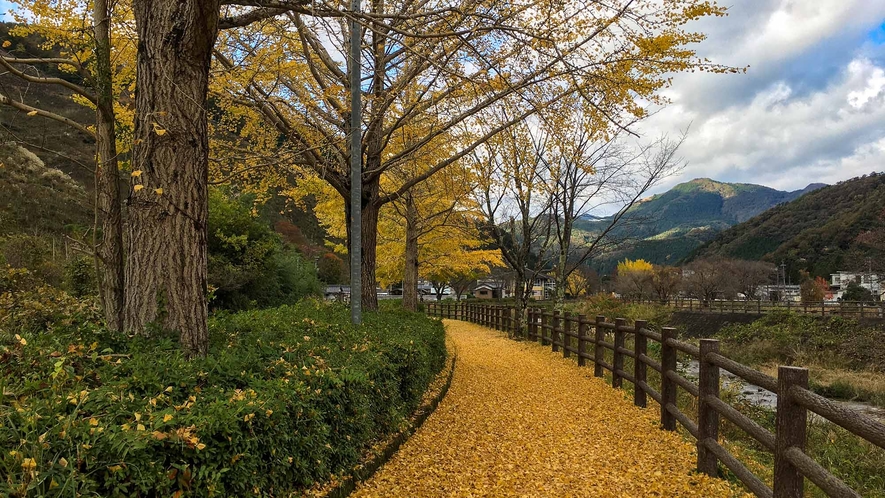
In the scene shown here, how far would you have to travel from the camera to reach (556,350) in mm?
13477

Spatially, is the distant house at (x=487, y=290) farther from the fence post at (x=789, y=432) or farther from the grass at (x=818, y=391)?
the fence post at (x=789, y=432)

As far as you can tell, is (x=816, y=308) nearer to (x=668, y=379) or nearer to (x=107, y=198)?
(x=668, y=379)

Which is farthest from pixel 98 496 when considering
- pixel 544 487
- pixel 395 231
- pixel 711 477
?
pixel 395 231

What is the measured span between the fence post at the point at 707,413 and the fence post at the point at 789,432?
3.87ft

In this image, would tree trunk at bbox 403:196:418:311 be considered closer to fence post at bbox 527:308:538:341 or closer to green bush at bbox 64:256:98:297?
fence post at bbox 527:308:538:341

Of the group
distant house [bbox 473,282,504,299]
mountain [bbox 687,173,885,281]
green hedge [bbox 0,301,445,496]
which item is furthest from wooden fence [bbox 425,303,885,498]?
distant house [bbox 473,282,504,299]

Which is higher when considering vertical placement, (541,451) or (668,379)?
(668,379)

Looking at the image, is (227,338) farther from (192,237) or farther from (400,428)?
(400,428)

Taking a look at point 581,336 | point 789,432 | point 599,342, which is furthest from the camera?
point 581,336

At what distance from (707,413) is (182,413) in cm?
414

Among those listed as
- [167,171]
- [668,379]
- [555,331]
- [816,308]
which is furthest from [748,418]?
[816,308]

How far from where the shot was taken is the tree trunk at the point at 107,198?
451 centimetres

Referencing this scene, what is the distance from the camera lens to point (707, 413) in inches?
181

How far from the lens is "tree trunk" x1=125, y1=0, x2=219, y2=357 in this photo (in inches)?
157
